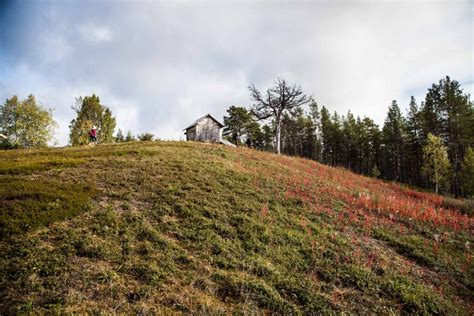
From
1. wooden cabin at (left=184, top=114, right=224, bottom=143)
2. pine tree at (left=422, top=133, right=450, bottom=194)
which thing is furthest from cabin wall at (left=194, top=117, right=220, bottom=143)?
pine tree at (left=422, top=133, right=450, bottom=194)

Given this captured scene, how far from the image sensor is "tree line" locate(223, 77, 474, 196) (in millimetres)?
36094

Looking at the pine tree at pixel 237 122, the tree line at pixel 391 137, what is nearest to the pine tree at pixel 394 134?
the tree line at pixel 391 137

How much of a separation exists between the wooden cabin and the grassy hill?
25711 mm

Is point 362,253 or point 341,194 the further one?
point 341,194

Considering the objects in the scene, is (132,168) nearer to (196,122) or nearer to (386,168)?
(196,122)

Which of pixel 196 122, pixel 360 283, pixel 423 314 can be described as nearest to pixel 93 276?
pixel 360 283

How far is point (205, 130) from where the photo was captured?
38.6 meters

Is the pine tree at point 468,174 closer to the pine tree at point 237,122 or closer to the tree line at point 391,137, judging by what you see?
the tree line at point 391,137

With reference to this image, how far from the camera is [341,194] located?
46.2 ft

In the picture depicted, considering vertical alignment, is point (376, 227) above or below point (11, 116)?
below

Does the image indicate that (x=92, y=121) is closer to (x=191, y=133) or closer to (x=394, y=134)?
(x=191, y=133)

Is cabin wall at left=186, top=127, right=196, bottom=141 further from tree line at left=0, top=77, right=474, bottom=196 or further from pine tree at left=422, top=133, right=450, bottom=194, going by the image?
pine tree at left=422, top=133, right=450, bottom=194

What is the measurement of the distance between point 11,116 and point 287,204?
50180 millimetres

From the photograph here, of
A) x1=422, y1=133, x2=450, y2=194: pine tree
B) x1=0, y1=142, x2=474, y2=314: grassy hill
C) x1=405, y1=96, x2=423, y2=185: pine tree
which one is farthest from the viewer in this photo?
x1=405, y1=96, x2=423, y2=185: pine tree
